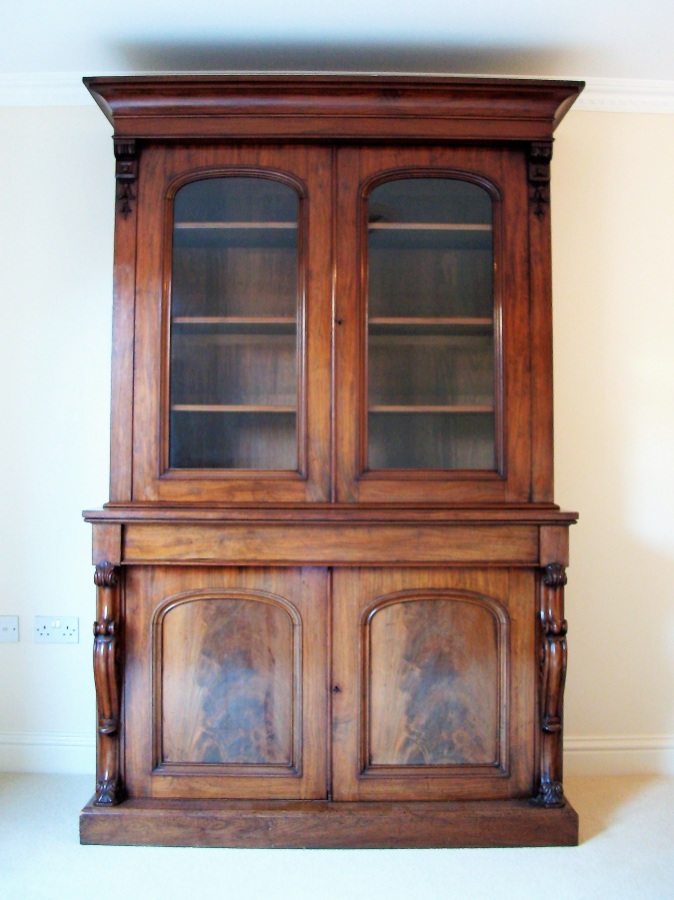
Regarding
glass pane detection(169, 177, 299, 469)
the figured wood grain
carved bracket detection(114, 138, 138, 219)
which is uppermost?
carved bracket detection(114, 138, 138, 219)

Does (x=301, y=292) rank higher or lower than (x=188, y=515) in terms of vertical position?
higher

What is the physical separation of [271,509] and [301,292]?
62 cm

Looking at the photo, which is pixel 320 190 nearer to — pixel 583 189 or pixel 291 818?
pixel 583 189

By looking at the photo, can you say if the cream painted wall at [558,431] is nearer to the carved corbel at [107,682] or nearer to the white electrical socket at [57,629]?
the white electrical socket at [57,629]

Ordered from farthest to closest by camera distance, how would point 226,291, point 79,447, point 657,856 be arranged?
1. point 79,447
2. point 226,291
3. point 657,856

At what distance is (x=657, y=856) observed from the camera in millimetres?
1846

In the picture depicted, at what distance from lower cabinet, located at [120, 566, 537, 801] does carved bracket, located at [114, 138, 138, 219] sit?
104 cm

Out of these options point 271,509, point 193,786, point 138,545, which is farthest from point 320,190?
point 193,786

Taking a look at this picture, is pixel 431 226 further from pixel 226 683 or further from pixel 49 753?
pixel 49 753

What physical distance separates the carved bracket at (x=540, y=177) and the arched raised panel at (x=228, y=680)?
4.43 feet

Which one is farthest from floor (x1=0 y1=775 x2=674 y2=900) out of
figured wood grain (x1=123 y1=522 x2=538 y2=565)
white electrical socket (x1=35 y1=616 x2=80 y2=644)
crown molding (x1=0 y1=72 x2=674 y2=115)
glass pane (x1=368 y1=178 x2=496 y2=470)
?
crown molding (x1=0 y1=72 x2=674 y2=115)

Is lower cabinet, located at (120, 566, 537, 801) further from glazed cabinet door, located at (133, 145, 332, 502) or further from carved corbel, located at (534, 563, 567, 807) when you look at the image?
glazed cabinet door, located at (133, 145, 332, 502)

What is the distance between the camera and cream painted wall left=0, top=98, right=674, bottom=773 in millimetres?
2355

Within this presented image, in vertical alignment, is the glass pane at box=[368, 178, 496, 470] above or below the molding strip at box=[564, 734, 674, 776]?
above
